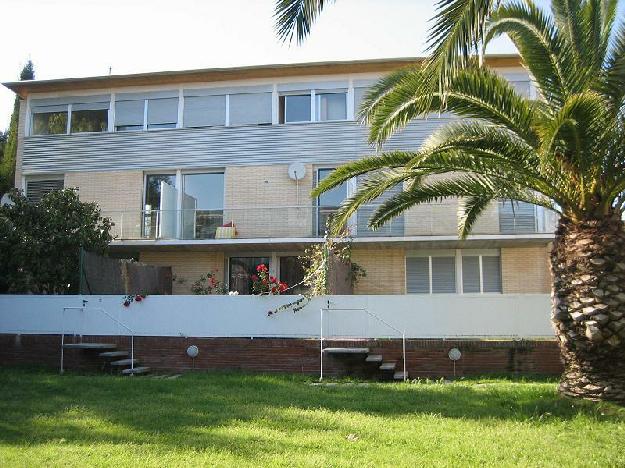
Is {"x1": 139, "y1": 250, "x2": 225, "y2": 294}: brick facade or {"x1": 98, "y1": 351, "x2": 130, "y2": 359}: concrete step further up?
{"x1": 139, "y1": 250, "x2": 225, "y2": 294}: brick facade

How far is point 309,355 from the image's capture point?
44.1 feet

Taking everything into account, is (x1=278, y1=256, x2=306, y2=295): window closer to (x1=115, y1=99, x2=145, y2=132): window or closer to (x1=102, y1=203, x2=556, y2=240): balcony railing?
(x1=102, y1=203, x2=556, y2=240): balcony railing

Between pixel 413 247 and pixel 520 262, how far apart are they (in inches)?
135

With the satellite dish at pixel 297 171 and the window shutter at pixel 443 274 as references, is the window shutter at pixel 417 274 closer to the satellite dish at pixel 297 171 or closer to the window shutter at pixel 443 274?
the window shutter at pixel 443 274

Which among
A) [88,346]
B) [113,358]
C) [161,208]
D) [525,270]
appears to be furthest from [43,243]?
[525,270]

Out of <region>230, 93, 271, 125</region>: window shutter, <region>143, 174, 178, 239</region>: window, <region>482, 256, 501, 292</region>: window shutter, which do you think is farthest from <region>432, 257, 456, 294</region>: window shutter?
<region>143, 174, 178, 239</region>: window

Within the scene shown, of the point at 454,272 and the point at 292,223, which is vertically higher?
the point at 292,223

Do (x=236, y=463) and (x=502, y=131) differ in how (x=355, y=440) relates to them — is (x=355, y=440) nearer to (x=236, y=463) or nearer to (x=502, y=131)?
(x=236, y=463)

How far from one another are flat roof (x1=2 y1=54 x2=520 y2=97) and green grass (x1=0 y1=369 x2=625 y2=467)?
482 inches

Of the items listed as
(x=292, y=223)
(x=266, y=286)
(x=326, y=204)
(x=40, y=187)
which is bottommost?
(x=266, y=286)

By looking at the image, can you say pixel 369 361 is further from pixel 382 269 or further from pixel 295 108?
pixel 295 108

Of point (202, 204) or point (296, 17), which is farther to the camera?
point (202, 204)

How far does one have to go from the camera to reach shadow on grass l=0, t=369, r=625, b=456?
784 cm

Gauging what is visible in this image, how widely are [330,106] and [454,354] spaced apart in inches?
443
